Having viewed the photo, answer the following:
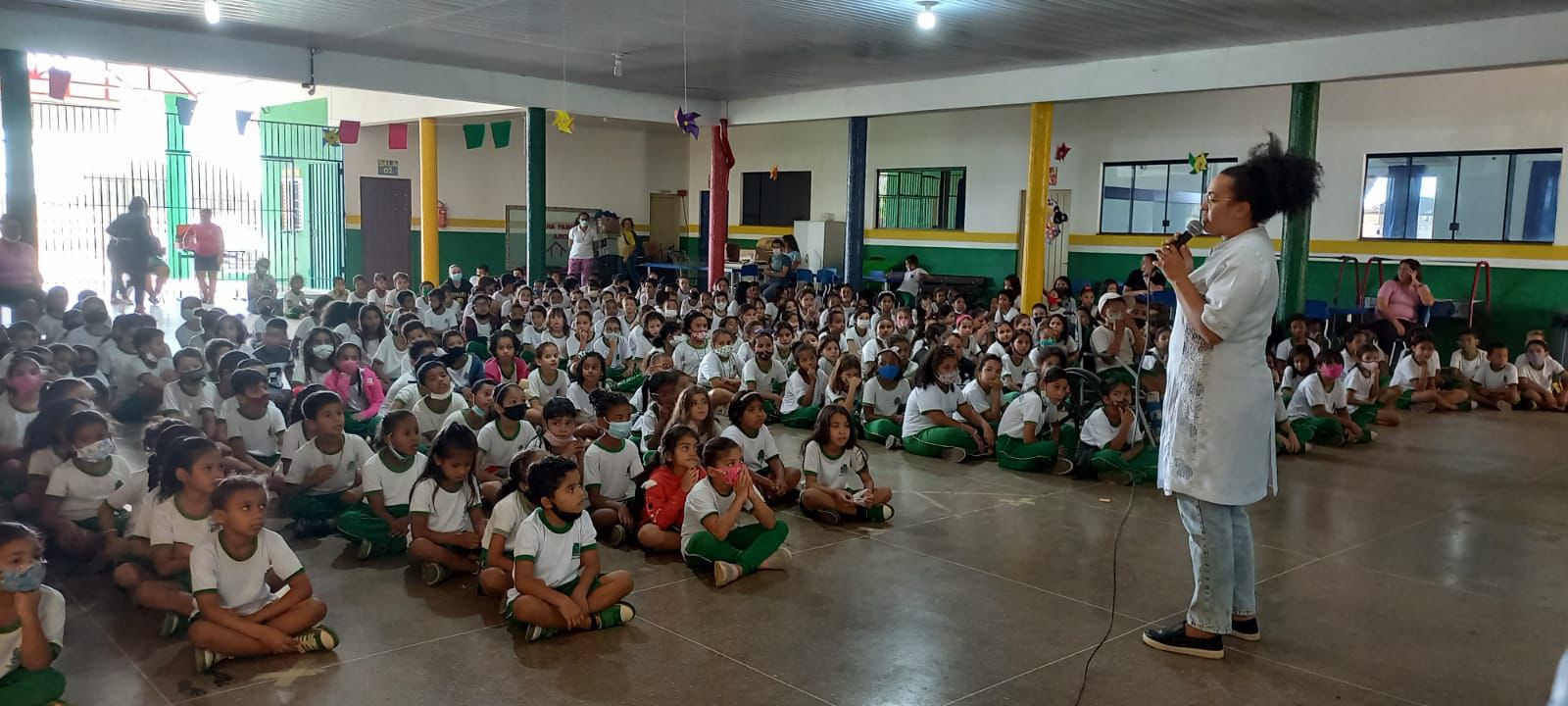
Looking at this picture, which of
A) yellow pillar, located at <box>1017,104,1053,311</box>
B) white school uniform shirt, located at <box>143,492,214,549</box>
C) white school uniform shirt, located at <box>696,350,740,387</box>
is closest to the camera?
white school uniform shirt, located at <box>143,492,214,549</box>

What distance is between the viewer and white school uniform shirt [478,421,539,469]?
17.4 feet

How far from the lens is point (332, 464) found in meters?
4.95

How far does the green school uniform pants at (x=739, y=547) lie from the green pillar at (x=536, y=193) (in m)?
9.89

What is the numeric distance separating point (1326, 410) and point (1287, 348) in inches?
66.0

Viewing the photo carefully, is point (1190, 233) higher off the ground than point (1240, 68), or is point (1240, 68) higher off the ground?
point (1240, 68)

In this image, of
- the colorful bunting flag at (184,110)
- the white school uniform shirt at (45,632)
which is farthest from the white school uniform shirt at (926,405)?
the colorful bunting flag at (184,110)

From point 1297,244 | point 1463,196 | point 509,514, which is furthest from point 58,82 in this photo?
point 1463,196

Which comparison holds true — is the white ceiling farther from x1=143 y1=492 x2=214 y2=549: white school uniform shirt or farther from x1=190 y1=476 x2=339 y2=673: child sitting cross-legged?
x1=190 y1=476 x2=339 y2=673: child sitting cross-legged

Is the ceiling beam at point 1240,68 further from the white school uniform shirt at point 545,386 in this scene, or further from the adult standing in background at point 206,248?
the adult standing in background at point 206,248

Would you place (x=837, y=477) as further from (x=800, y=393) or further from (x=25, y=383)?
(x=25, y=383)

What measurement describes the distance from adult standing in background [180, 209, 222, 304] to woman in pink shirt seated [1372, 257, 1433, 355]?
525 inches

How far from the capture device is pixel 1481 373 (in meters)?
9.76

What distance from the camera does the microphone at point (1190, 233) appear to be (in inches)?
137

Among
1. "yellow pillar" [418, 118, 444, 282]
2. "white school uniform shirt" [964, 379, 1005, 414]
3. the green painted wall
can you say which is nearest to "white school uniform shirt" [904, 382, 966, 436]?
"white school uniform shirt" [964, 379, 1005, 414]
